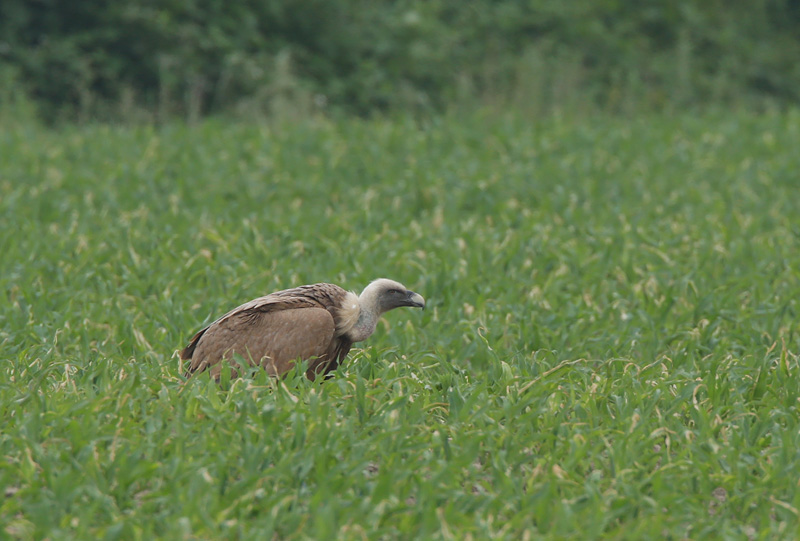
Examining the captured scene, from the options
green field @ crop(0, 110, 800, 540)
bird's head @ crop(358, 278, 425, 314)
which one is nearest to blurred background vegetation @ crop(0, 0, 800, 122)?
green field @ crop(0, 110, 800, 540)

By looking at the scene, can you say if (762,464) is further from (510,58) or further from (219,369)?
(510,58)

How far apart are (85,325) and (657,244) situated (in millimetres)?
4651

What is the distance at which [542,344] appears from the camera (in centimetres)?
672

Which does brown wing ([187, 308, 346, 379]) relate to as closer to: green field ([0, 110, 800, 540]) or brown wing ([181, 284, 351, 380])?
brown wing ([181, 284, 351, 380])

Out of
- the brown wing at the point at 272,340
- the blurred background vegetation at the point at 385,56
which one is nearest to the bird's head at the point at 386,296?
the brown wing at the point at 272,340

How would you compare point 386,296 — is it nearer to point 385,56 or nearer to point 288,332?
point 288,332

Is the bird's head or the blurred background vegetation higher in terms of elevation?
the bird's head

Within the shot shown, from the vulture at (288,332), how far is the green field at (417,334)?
0.14m

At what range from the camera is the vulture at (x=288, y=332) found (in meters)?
5.46

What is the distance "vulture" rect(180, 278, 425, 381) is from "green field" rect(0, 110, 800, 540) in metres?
0.14

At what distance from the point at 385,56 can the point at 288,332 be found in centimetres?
1542

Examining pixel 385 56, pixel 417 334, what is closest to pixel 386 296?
pixel 417 334

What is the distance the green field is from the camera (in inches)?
167

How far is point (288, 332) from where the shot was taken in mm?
5465
